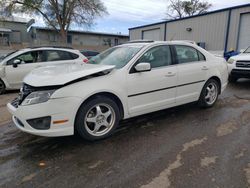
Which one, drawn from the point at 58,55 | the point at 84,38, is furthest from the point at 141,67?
the point at 84,38

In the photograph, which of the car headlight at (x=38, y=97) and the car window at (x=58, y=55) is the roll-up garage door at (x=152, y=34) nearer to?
the car window at (x=58, y=55)

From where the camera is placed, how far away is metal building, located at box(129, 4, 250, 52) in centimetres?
1391

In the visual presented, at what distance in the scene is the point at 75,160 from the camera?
275cm

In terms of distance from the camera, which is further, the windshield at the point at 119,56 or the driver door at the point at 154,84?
the windshield at the point at 119,56

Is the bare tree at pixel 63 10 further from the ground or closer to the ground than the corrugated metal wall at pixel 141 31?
further from the ground

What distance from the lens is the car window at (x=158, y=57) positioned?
12.3ft

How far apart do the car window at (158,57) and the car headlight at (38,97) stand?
65.9 inches

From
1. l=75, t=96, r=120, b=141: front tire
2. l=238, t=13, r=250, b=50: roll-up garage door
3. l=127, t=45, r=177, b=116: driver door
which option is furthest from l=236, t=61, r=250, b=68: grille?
l=238, t=13, r=250, b=50: roll-up garage door

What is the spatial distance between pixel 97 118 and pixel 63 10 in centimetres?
2599

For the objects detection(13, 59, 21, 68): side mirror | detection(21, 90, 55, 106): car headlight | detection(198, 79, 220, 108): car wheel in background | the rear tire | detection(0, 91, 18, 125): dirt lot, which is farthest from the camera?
the rear tire

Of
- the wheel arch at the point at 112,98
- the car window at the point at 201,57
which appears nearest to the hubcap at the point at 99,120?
the wheel arch at the point at 112,98

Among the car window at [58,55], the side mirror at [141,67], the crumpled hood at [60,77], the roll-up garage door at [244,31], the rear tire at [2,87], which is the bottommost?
the rear tire at [2,87]

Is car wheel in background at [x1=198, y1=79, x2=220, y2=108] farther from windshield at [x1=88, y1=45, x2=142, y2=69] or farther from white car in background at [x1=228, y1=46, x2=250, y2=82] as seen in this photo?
white car in background at [x1=228, y1=46, x2=250, y2=82]

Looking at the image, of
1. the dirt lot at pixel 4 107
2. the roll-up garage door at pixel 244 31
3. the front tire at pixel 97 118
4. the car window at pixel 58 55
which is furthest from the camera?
the roll-up garage door at pixel 244 31
